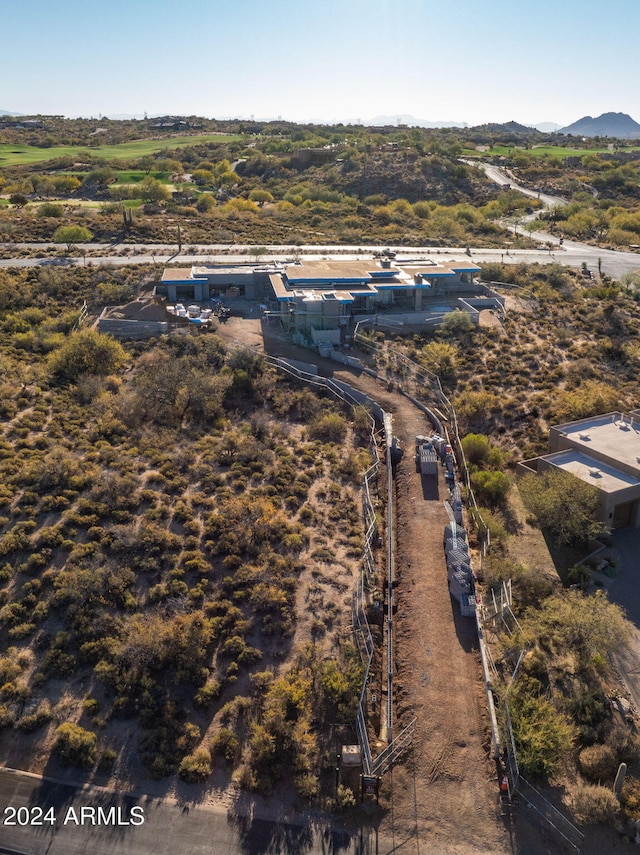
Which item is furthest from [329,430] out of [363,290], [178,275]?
[178,275]

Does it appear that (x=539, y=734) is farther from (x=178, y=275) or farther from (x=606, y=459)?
(x=178, y=275)

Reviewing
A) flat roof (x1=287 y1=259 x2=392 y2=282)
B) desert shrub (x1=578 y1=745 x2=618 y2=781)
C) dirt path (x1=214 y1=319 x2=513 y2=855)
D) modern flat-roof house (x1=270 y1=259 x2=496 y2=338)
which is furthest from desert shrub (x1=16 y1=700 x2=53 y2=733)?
flat roof (x1=287 y1=259 x2=392 y2=282)

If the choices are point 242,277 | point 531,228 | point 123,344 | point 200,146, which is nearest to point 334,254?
point 242,277

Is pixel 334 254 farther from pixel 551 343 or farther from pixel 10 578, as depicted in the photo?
pixel 10 578

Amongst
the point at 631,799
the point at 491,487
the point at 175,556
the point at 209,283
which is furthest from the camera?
the point at 209,283

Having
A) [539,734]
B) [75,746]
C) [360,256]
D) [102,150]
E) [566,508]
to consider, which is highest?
[102,150]

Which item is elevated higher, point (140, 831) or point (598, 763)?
point (140, 831)

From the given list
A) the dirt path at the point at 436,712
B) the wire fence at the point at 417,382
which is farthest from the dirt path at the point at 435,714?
the wire fence at the point at 417,382
